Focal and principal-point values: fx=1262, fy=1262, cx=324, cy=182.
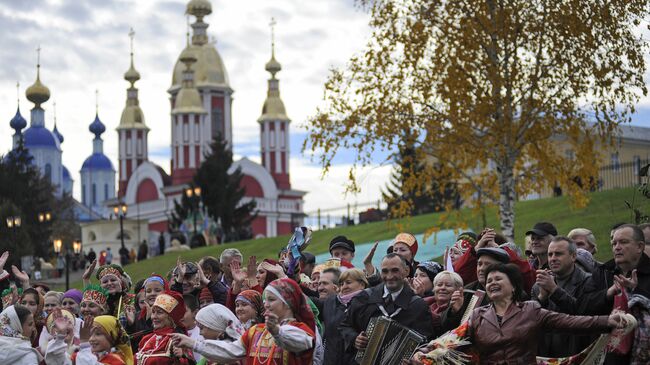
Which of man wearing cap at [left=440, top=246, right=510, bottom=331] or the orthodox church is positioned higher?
the orthodox church

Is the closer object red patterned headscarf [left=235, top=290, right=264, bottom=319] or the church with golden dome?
red patterned headscarf [left=235, top=290, right=264, bottom=319]

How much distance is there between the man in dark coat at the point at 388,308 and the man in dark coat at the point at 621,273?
1.32 meters

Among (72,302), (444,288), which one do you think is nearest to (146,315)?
(72,302)

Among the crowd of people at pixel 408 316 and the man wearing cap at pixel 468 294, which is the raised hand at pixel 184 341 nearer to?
the crowd of people at pixel 408 316

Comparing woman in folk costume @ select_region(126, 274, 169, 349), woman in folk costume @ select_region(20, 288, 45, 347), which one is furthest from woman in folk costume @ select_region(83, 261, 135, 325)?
woman in folk costume @ select_region(20, 288, 45, 347)

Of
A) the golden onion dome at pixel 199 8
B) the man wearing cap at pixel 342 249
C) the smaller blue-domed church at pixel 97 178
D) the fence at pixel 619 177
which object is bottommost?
the man wearing cap at pixel 342 249

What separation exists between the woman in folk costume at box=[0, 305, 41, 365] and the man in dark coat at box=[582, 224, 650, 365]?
4.47m

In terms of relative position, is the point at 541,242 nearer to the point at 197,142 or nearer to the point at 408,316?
the point at 408,316

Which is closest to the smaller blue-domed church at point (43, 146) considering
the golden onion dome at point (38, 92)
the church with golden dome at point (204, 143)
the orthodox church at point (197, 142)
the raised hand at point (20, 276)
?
the golden onion dome at point (38, 92)

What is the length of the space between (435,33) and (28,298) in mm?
14087

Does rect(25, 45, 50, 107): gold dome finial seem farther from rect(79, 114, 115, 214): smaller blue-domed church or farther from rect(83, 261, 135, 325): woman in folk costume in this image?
rect(83, 261, 135, 325): woman in folk costume

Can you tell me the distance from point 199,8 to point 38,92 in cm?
2147

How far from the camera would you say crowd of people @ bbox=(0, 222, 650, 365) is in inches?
356

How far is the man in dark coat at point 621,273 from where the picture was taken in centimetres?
945
